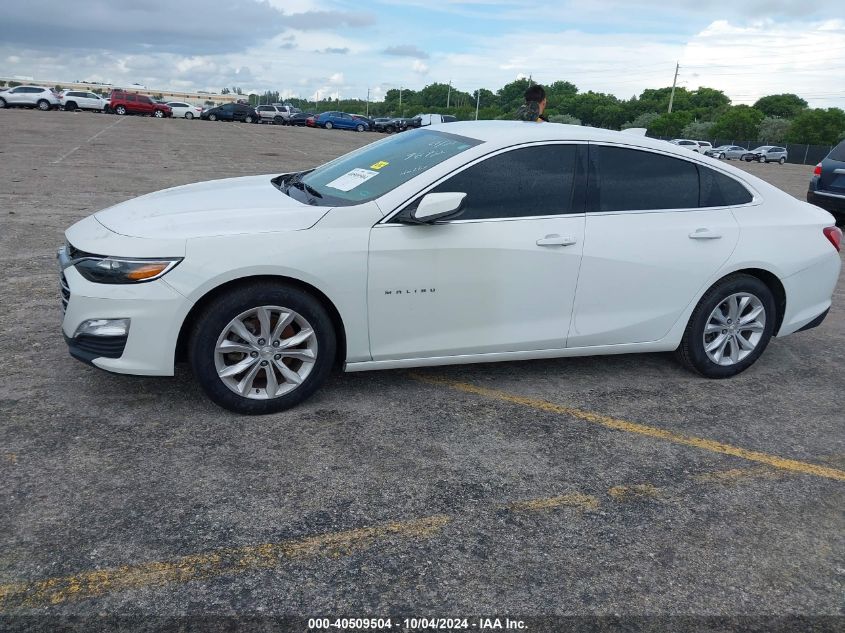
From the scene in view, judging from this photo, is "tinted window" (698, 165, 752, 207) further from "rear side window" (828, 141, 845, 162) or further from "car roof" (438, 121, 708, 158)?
"rear side window" (828, 141, 845, 162)

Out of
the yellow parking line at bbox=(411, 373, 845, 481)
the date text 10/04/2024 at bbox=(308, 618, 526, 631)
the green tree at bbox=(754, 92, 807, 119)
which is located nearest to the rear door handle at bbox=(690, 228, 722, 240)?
the yellow parking line at bbox=(411, 373, 845, 481)

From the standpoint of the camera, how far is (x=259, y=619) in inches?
96.7

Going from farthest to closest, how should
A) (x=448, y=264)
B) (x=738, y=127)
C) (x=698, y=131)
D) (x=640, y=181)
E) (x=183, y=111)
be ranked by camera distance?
(x=698, y=131) → (x=738, y=127) → (x=183, y=111) → (x=640, y=181) → (x=448, y=264)

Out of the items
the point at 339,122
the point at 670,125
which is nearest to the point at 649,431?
the point at 339,122

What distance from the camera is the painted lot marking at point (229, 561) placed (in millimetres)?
2520

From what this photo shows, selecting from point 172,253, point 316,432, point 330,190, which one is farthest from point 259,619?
point 330,190

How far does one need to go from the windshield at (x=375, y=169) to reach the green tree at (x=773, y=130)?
80.7 m

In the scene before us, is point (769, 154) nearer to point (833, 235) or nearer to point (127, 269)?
point (833, 235)

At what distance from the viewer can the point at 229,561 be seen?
2744 mm

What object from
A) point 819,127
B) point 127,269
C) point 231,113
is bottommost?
point 231,113

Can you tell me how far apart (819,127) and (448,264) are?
80.5 m

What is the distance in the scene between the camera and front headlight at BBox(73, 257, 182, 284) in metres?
3.62

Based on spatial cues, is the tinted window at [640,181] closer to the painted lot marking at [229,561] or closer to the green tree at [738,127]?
the painted lot marking at [229,561]

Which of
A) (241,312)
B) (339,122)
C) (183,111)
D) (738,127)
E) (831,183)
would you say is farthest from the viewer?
(738,127)
